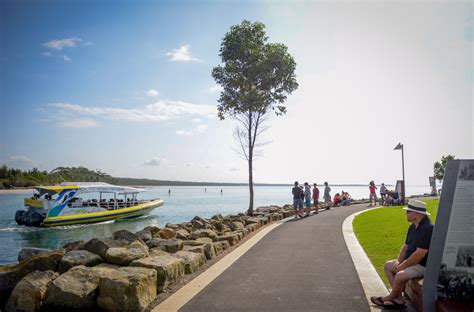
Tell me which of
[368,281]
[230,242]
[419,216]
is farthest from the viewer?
[230,242]

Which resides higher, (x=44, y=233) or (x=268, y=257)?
(x=268, y=257)

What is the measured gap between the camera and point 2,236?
2353 cm

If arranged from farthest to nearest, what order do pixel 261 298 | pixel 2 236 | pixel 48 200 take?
pixel 48 200
pixel 2 236
pixel 261 298

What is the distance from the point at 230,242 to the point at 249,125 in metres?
12.1

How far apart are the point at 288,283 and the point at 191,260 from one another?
231cm

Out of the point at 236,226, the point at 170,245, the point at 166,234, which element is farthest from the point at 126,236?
the point at 236,226

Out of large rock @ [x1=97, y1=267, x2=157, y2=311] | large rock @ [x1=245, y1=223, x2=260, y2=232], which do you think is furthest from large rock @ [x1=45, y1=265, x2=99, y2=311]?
large rock @ [x1=245, y1=223, x2=260, y2=232]

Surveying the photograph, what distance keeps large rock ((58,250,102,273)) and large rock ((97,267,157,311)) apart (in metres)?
1.97

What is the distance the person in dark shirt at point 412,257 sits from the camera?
491 centimetres

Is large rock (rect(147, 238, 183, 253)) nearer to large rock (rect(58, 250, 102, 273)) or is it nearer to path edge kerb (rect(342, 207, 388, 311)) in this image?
large rock (rect(58, 250, 102, 273))

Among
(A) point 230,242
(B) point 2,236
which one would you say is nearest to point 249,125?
(A) point 230,242

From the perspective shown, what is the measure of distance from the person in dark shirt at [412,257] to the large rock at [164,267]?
365cm

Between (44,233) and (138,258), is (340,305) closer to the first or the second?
(138,258)

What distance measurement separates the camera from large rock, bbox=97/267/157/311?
5.34 metres
